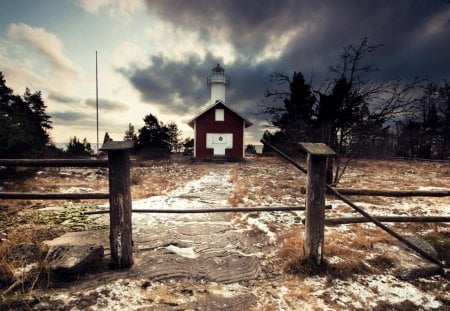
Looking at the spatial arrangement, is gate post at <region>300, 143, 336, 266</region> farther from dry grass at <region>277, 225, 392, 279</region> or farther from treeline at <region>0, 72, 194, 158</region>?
treeline at <region>0, 72, 194, 158</region>

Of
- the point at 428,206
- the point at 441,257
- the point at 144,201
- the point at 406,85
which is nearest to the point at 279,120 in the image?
the point at 406,85

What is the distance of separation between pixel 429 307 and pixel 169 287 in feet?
9.90

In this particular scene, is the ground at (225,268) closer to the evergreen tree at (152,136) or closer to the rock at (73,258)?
the rock at (73,258)

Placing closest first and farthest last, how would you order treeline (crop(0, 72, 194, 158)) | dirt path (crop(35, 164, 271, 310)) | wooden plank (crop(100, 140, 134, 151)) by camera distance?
dirt path (crop(35, 164, 271, 310))
wooden plank (crop(100, 140, 134, 151))
treeline (crop(0, 72, 194, 158))

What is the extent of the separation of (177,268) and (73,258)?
1.34 metres

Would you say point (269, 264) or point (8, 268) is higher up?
point (8, 268)

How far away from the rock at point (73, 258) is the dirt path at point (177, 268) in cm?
15

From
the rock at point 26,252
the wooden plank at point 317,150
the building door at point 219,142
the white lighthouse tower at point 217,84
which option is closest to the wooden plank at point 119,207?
the rock at point 26,252

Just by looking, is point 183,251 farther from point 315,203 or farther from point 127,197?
point 315,203

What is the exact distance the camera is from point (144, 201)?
8.08 meters

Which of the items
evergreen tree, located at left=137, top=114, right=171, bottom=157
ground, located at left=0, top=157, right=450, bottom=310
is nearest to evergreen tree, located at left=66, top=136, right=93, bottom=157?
evergreen tree, located at left=137, top=114, right=171, bottom=157

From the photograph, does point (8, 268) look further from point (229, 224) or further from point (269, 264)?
point (229, 224)

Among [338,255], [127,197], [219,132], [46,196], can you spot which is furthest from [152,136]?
[338,255]

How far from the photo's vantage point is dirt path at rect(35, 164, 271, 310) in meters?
2.96
